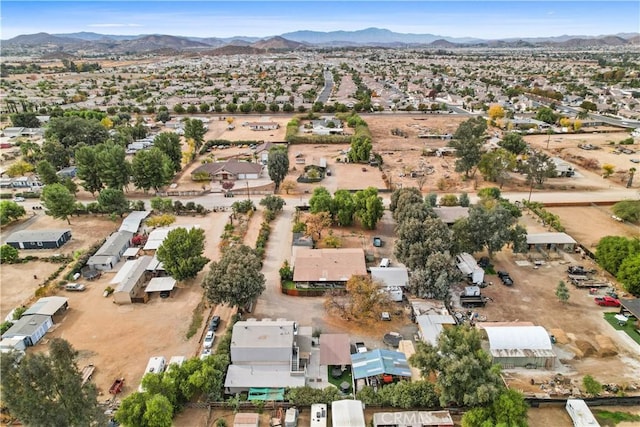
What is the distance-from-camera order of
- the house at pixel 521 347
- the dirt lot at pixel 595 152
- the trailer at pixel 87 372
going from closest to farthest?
1. the trailer at pixel 87 372
2. the house at pixel 521 347
3. the dirt lot at pixel 595 152

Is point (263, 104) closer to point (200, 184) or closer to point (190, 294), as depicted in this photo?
point (200, 184)

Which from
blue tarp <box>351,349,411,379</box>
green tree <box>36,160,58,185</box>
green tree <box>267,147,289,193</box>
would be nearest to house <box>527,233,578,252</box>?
blue tarp <box>351,349,411,379</box>

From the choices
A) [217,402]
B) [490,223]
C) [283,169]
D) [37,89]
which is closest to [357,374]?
[217,402]

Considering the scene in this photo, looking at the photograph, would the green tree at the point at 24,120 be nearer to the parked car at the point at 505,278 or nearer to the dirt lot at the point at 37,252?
the dirt lot at the point at 37,252

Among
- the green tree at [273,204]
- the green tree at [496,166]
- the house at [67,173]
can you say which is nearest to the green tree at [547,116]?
the green tree at [496,166]

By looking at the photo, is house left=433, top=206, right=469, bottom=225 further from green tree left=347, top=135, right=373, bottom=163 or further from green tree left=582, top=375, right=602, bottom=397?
green tree left=347, top=135, right=373, bottom=163

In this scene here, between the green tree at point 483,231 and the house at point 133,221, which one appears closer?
the green tree at point 483,231
